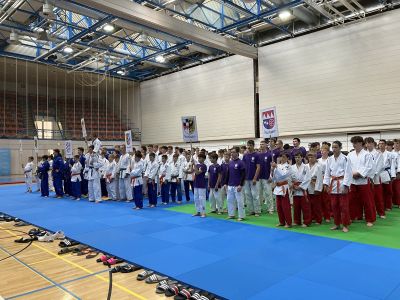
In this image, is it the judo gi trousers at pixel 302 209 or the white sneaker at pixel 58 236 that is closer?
the white sneaker at pixel 58 236

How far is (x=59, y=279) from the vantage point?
167 inches

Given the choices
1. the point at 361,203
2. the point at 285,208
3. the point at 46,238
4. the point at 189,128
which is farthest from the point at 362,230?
the point at 46,238

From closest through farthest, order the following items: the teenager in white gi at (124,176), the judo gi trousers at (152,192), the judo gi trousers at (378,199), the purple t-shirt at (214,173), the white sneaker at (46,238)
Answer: the white sneaker at (46,238) → the judo gi trousers at (378,199) → the purple t-shirt at (214,173) → the judo gi trousers at (152,192) → the teenager in white gi at (124,176)

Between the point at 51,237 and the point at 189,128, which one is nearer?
the point at 51,237

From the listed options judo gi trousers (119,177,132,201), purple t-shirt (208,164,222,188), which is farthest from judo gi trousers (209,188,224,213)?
judo gi trousers (119,177,132,201)

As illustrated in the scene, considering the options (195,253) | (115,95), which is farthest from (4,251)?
(115,95)

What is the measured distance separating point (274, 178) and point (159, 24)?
27.9 feet

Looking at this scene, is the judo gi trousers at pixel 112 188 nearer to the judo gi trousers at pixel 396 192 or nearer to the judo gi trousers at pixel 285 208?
the judo gi trousers at pixel 285 208

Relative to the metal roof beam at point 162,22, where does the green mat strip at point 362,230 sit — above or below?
below

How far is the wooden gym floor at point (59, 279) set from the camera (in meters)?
3.75

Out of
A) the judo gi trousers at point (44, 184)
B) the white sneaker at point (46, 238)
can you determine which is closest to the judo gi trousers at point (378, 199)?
the white sneaker at point (46, 238)

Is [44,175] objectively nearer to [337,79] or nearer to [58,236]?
[58,236]

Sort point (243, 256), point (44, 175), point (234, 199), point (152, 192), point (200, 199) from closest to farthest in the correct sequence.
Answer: point (243, 256) → point (234, 199) → point (200, 199) → point (152, 192) → point (44, 175)

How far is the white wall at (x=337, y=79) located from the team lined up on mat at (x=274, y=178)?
392 cm
